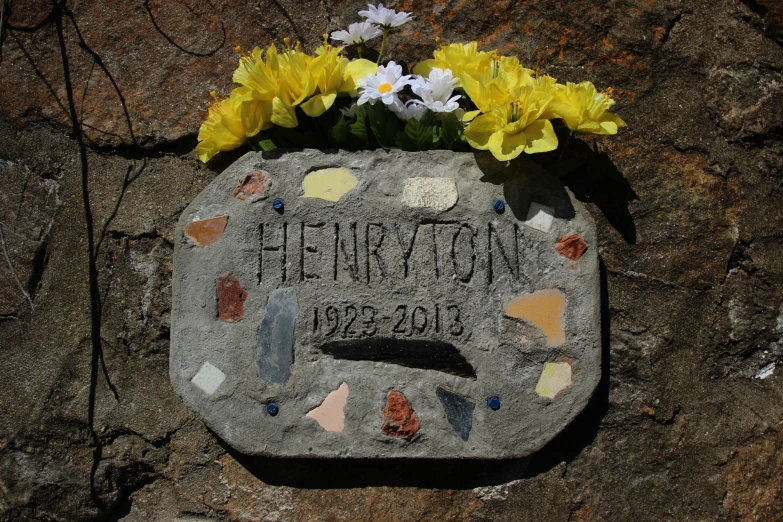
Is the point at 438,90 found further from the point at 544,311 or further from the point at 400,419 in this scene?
the point at 400,419

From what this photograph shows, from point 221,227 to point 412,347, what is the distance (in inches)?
18.6

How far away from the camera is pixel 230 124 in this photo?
5.27 ft

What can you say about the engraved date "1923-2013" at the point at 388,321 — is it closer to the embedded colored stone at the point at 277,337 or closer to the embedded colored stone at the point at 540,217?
the embedded colored stone at the point at 277,337

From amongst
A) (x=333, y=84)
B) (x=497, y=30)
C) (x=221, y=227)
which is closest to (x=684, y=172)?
(x=497, y=30)

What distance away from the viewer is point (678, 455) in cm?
164

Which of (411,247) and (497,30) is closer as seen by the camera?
(411,247)

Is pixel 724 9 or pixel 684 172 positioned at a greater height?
pixel 724 9

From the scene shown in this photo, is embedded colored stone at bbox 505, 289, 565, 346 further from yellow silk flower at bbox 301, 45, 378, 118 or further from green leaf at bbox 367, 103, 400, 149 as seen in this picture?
yellow silk flower at bbox 301, 45, 378, 118

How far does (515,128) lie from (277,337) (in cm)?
64

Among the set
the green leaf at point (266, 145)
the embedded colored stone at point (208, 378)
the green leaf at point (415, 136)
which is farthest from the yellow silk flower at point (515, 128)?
the embedded colored stone at point (208, 378)

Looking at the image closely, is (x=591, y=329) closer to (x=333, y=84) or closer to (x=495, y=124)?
(x=495, y=124)

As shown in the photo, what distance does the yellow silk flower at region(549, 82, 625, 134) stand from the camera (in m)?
1.54

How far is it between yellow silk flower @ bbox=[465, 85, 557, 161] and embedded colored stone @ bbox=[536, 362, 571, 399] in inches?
17.2

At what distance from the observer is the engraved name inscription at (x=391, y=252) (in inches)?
62.3
